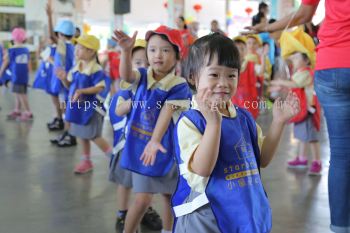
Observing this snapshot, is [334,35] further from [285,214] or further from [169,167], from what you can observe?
[285,214]

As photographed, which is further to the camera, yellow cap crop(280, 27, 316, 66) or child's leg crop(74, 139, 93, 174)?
child's leg crop(74, 139, 93, 174)

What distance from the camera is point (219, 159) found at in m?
1.37

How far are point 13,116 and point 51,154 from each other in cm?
253

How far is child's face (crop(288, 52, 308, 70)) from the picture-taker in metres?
3.73

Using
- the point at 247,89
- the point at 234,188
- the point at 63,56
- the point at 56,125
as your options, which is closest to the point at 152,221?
the point at 234,188

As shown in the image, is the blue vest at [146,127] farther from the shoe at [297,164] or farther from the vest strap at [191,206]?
the shoe at [297,164]

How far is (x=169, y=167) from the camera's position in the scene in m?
2.22

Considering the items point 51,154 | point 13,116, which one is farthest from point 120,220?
point 13,116

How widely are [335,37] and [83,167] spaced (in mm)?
2494

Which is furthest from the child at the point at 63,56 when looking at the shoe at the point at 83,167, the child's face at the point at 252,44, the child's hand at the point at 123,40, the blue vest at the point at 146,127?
the child's hand at the point at 123,40

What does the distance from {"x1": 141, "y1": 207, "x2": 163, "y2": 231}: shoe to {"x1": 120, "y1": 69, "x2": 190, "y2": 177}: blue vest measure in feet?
1.85

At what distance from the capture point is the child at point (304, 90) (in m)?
3.70

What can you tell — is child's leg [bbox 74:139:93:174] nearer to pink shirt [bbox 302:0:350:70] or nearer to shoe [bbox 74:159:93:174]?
shoe [bbox 74:159:93:174]

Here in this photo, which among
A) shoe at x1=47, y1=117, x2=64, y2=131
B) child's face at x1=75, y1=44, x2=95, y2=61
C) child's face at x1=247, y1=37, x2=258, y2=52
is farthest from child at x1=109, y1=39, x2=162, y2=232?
child's face at x1=247, y1=37, x2=258, y2=52
